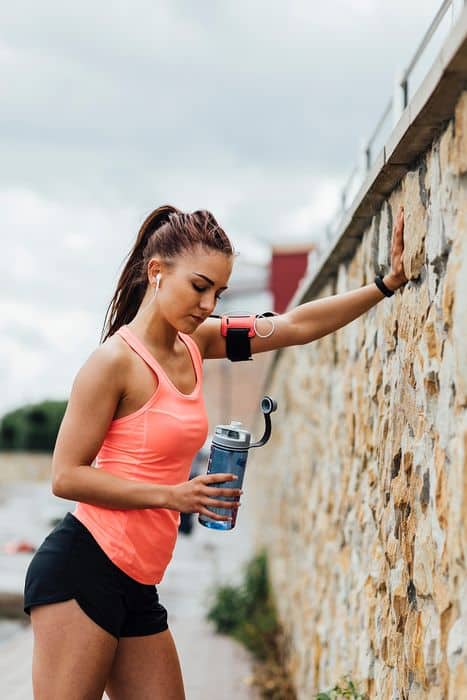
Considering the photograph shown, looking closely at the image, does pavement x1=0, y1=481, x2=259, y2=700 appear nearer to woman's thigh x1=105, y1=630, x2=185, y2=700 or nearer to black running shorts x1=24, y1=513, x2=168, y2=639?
woman's thigh x1=105, y1=630, x2=185, y2=700

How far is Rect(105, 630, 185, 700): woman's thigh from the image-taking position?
292cm

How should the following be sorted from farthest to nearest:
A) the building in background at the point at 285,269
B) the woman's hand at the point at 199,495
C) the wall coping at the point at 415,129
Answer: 1. the building in background at the point at 285,269
2. the woman's hand at the point at 199,495
3. the wall coping at the point at 415,129

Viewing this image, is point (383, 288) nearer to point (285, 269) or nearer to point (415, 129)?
point (415, 129)

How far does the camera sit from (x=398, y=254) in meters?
3.05

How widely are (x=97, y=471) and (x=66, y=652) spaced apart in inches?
19.0

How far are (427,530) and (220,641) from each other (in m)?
5.55

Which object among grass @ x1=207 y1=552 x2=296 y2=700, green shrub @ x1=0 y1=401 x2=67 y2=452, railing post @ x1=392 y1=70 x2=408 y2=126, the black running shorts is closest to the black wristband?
railing post @ x1=392 y1=70 x2=408 y2=126

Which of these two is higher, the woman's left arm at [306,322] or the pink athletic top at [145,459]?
the woman's left arm at [306,322]

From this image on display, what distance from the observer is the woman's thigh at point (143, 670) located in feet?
9.59

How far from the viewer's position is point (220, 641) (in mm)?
7793

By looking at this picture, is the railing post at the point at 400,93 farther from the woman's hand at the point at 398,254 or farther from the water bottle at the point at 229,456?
the water bottle at the point at 229,456

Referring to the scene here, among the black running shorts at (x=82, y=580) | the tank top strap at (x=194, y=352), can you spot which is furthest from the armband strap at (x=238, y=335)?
the black running shorts at (x=82, y=580)

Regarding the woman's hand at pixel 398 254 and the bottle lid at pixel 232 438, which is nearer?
the bottle lid at pixel 232 438

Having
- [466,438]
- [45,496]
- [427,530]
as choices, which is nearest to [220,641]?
[427,530]
